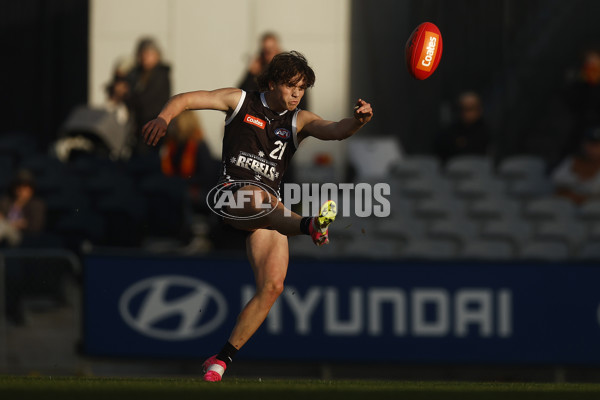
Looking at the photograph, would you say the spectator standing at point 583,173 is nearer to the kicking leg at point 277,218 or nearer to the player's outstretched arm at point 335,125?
the player's outstretched arm at point 335,125

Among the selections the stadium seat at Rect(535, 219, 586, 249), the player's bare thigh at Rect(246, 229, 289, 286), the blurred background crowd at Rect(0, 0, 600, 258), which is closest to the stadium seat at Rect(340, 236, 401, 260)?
the blurred background crowd at Rect(0, 0, 600, 258)

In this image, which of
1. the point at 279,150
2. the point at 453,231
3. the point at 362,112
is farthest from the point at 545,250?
the point at 362,112

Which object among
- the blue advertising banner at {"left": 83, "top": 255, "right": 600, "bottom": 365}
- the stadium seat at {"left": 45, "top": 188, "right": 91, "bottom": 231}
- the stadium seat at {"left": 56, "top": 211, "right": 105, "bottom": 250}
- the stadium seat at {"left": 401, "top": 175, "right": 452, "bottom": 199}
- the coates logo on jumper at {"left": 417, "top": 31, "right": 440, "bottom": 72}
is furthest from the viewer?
the stadium seat at {"left": 45, "top": 188, "right": 91, "bottom": 231}

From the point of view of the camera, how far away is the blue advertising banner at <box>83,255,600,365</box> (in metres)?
12.1

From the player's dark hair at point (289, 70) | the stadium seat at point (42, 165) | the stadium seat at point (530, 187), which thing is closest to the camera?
the player's dark hair at point (289, 70)

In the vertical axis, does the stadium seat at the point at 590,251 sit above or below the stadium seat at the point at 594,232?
below

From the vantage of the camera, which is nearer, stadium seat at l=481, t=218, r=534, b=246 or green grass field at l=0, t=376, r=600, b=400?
green grass field at l=0, t=376, r=600, b=400

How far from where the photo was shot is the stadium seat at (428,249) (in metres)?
12.7

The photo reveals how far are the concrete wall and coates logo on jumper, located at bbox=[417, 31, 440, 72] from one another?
6.23 meters

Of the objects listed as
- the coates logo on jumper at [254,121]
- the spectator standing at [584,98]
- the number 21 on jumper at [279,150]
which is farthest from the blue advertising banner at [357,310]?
the coates logo on jumper at [254,121]

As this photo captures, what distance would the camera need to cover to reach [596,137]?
13344mm

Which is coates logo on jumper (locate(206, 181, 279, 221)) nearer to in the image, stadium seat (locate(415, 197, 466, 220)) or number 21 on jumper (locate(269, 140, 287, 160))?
number 21 on jumper (locate(269, 140, 287, 160))

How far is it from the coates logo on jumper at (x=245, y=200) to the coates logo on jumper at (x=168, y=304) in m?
3.77

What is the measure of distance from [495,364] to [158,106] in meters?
4.73
